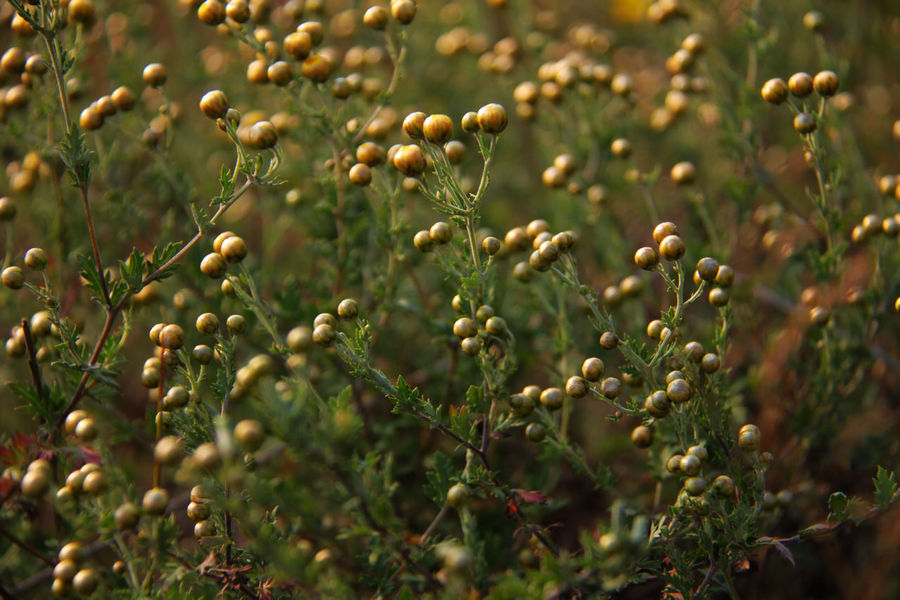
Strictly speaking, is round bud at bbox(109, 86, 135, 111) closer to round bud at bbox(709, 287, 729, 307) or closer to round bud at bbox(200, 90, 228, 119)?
round bud at bbox(200, 90, 228, 119)

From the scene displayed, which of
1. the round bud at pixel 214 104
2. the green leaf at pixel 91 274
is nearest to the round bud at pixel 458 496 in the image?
the green leaf at pixel 91 274

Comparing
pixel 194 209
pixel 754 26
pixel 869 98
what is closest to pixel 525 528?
pixel 194 209

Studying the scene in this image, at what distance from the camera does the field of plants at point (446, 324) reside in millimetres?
1611

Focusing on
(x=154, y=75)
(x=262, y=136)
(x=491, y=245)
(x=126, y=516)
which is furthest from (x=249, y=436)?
(x=154, y=75)

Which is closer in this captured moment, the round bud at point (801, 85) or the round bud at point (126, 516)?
the round bud at point (126, 516)

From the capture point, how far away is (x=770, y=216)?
285cm

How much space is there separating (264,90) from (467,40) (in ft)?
3.41

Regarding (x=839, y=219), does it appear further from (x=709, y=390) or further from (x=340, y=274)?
(x=340, y=274)

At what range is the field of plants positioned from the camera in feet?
5.29

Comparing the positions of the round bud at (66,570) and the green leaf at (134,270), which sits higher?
the green leaf at (134,270)

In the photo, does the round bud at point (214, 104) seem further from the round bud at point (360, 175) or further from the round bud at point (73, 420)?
the round bud at point (73, 420)

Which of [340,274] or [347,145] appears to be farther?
[340,274]

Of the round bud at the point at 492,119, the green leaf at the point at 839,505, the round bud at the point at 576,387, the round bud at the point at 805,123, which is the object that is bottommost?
the green leaf at the point at 839,505

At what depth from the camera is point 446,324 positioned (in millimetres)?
2125
